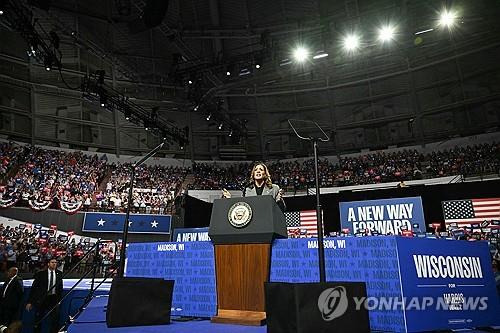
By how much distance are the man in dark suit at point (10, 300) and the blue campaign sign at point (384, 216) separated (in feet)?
33.7

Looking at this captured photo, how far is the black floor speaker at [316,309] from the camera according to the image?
2.64m

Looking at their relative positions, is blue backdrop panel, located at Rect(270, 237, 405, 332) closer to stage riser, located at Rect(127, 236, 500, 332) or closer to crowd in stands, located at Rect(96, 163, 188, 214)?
stage riser, located at Rect(127, 236, 500, 332)

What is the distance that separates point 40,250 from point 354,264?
14.6 meters

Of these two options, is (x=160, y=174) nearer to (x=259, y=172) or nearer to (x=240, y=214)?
(x=259, y=172)

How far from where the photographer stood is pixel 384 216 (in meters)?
12.7

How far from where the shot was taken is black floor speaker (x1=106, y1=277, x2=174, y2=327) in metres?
3.49

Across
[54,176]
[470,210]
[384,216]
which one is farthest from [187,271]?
[54,176]

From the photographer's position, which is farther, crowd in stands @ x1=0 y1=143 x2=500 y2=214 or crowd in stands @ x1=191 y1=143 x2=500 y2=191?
crowd in stands @ x1=191 y1=143 x2=500 y2=191

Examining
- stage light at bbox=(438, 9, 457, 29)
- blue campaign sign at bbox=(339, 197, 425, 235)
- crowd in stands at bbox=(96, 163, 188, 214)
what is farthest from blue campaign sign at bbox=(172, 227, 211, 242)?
stage light at bbox=(438, 9, 457, 29)

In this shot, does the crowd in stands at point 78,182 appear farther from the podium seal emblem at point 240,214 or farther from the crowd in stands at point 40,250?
the podium seal emblem at point 240,214

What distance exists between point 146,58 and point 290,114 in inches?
449

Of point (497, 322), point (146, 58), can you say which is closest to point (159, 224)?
point (146, 58)

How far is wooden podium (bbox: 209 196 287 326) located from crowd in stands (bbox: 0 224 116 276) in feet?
30.5

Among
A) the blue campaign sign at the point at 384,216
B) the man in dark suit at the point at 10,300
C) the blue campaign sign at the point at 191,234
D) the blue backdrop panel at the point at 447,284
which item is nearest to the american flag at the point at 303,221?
the blue campaign sign at the point at 384,216
